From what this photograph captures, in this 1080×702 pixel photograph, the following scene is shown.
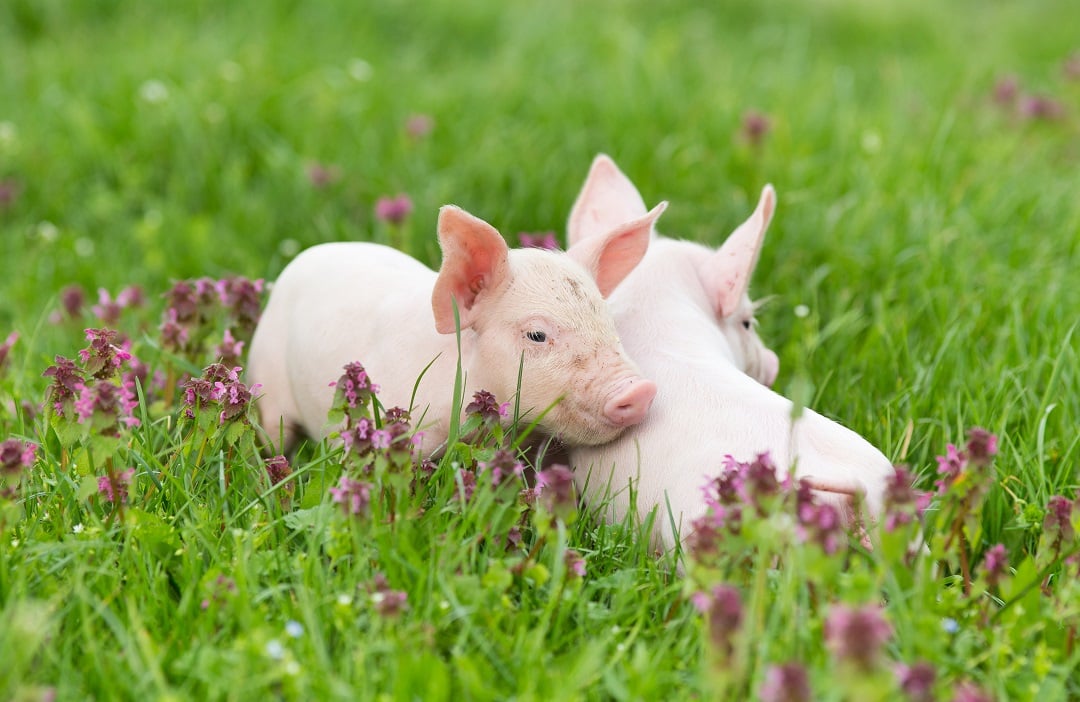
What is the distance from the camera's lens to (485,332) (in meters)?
2.92

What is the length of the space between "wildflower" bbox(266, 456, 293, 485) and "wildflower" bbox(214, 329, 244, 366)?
2.11 feet

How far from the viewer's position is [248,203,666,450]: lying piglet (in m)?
2.80

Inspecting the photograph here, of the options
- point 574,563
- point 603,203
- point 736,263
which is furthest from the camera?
point 603,203

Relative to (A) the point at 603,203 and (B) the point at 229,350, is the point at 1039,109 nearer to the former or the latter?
(A) the point at 603,203

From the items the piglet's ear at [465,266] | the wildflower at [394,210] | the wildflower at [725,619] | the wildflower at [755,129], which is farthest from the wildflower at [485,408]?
the wildflower at [755,129]

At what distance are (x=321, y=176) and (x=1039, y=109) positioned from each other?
3.65 metres

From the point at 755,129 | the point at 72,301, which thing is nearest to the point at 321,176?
the point at 72,301

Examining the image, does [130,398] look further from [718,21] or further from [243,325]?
[718,21]

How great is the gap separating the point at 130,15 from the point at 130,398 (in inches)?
189

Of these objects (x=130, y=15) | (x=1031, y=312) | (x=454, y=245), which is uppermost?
(x=130, y=15)

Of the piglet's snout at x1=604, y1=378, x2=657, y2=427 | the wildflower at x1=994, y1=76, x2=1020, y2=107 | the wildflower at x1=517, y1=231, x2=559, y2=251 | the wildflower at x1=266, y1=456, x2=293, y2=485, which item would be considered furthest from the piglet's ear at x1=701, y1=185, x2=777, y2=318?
the wildflower at x1=994, y1=76, x2=1020, y2=107

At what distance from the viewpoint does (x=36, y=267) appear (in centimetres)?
483

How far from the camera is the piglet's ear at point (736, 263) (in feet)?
11.1

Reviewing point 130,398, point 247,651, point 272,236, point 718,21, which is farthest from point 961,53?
point 247,651
